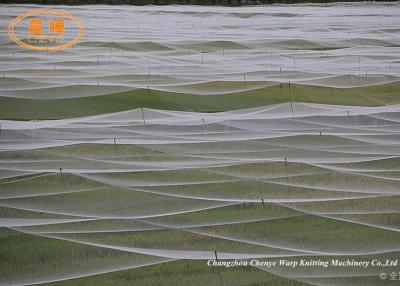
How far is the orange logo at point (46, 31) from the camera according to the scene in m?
8.94

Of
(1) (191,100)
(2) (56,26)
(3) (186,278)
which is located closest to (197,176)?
(3) (186,278)

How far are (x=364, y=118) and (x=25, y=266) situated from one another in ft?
12.1

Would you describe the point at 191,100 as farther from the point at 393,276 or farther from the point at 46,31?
the point at 46,31

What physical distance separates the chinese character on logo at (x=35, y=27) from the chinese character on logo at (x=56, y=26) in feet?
0.61

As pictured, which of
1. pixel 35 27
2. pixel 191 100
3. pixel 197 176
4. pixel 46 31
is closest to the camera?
pixel 197 176

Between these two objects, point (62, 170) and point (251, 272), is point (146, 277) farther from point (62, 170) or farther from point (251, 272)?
point (62, 170)

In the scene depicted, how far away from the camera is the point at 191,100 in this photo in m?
6.95

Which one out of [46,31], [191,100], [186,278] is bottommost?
[186,278]

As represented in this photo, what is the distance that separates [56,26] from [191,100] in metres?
4.18

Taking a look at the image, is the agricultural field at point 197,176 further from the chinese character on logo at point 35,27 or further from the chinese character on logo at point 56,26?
the chinese character on logo at point 56,26

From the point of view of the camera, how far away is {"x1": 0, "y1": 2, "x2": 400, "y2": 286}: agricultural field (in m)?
3.89

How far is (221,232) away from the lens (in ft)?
13.8

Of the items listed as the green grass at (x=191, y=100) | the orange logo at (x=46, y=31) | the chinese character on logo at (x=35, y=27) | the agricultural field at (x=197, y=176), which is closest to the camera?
the agricultural field at (x=197, y=176)

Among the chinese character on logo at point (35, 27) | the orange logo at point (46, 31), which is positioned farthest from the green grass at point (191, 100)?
the chinese character on logo at point (35, 27)
